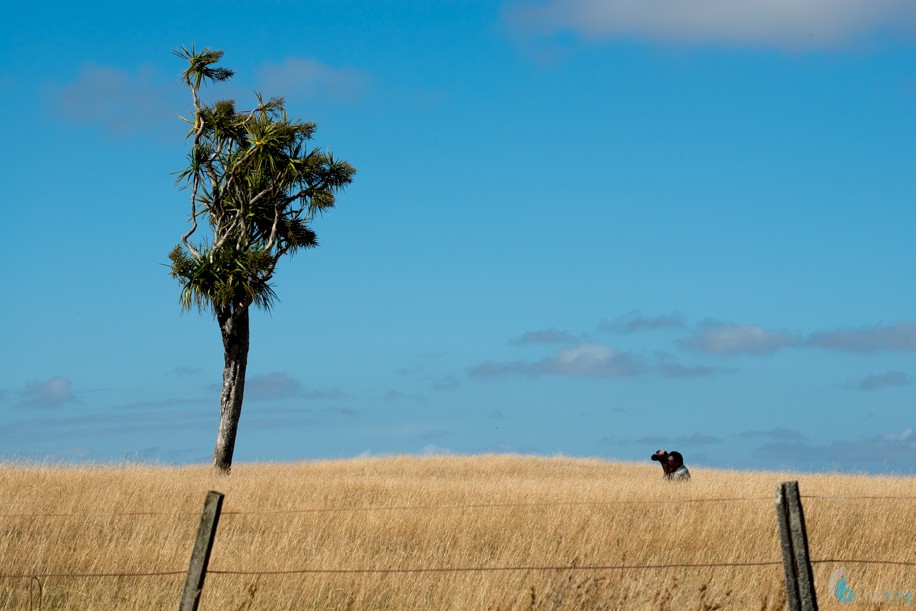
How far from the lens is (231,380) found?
26.8 metres

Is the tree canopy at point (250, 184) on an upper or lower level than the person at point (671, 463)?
upper

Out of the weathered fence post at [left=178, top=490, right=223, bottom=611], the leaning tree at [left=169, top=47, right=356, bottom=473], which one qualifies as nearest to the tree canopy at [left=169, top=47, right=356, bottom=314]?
the leaning tree at [left=169, top=47, right=356, bottom=473]

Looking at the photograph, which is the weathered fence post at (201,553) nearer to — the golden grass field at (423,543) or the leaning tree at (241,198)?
the golden grass field at (423,543)

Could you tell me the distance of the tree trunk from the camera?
26.7m

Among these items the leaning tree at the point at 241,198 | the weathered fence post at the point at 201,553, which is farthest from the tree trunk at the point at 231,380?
the weathered fence post at the point at 201,553

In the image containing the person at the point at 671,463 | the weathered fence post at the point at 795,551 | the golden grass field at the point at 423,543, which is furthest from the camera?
the person at the point at 671,463

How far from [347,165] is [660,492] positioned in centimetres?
1405

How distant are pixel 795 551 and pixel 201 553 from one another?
14.8 ft

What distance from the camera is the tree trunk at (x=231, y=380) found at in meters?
26.7

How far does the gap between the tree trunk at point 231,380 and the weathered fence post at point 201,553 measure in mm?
19668

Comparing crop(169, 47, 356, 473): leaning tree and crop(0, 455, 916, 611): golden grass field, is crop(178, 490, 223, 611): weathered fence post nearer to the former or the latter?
crop(0, 455, 916, 611): golden grass field

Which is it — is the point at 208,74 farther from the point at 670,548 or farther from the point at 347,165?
the point at 670,548

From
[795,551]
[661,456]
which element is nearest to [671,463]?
[661,456]

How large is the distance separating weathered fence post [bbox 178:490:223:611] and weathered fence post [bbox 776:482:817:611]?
4.27 m
